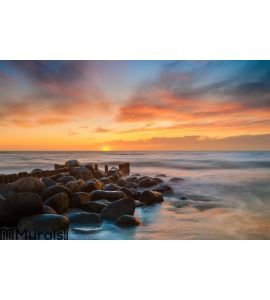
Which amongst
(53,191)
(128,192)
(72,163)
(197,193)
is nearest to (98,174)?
(72,163)

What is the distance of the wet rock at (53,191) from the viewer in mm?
4602

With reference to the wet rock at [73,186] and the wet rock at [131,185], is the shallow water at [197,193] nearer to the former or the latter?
the wet rock at [131,185]

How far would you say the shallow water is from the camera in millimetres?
4094

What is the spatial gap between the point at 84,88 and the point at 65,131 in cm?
63

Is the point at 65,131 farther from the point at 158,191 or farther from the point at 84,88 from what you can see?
the point at 158,191

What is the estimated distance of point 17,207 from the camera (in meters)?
3.99

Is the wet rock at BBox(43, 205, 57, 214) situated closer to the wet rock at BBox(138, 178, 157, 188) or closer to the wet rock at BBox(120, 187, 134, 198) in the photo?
the wet rock at BBox(120, 187, 134, 198)

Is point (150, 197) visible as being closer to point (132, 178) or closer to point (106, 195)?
point (106, 195)

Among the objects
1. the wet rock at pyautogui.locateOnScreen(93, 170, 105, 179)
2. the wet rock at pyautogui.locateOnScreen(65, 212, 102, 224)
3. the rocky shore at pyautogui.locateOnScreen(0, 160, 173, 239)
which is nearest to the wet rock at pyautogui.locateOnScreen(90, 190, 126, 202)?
the rocky shore at pyautogui.locateOnScreen(0, 160, 173, 239)

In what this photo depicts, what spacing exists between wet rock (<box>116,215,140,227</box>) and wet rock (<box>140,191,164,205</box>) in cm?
79

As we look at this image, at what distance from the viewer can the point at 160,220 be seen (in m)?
4.36

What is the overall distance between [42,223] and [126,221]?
0.95m

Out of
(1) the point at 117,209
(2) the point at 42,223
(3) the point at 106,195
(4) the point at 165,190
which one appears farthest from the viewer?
(4) the point at 165,190

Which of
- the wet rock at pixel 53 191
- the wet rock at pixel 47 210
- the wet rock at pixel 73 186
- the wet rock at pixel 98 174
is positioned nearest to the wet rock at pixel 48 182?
the wet rock at pixel 73 186
